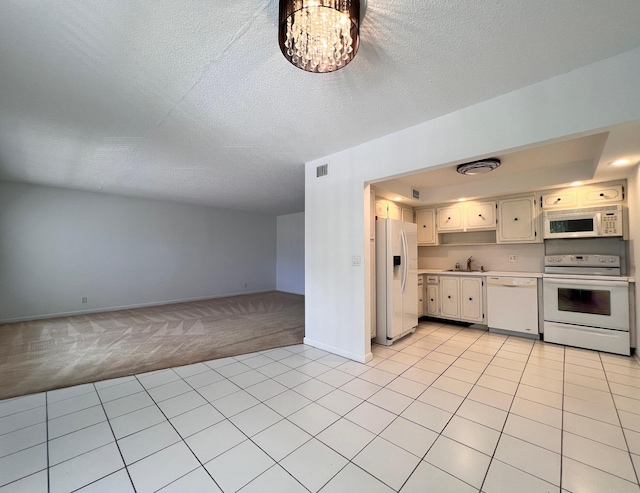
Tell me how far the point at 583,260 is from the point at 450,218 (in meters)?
1.84

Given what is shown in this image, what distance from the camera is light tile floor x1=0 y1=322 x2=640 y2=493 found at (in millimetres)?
1452

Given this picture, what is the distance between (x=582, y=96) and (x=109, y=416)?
13.7ft

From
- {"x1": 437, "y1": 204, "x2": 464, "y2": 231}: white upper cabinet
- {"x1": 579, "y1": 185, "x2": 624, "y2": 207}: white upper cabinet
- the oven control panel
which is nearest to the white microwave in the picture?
{"x1": 579, "y1": 185, "x2": 624, "y2": 207}: white upper cabinet

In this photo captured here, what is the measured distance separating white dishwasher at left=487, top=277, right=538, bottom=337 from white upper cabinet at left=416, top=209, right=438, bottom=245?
1223mm

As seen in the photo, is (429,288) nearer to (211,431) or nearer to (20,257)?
(211,431)

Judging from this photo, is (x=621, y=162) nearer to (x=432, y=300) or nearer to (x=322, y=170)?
(x=432, y=300)

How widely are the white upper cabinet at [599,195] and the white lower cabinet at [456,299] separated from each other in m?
1.68

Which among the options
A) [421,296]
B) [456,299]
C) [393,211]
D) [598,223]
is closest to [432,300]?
[421,296]

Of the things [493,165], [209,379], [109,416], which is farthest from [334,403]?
[493,165]

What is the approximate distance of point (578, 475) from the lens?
4.79 feet

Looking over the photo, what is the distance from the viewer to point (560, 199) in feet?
12.3

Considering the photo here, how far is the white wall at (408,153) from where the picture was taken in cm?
171

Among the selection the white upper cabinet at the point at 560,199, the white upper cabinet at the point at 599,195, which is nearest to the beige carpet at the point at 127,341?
the white upper cabinet at the point at 560,199

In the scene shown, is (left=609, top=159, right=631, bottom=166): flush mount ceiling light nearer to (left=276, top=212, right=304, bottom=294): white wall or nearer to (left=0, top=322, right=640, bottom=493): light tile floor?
(left=0, top=322, right=640, bottom=493): light tile floor
